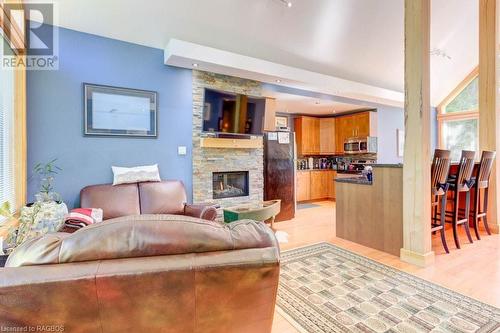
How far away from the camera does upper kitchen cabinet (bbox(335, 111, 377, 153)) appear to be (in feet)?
22.0

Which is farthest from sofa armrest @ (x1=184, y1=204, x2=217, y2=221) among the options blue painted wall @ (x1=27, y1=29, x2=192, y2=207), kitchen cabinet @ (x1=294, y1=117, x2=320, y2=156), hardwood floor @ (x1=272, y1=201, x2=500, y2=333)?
kitchen cabinet @ (x1=294, y1=117, x2=320, y2=156)

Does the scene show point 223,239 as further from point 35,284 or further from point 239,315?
point 35,284

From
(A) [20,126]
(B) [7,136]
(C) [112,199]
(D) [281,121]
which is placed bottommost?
(C) [112,199]

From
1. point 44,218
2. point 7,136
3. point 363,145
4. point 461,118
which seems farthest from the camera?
point 461,118

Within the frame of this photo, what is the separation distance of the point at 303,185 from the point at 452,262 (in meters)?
4.20

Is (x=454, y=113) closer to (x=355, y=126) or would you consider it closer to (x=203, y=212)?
(x=355, y=126)

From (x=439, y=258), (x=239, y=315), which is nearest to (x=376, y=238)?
(x=439, y=258)

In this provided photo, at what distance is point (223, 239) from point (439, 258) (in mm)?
3060

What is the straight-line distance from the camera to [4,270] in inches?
29.3

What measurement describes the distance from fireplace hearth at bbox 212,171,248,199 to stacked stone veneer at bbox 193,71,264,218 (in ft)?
0.29

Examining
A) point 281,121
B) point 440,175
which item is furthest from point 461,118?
point 440,175

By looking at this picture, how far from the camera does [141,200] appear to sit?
3340mm

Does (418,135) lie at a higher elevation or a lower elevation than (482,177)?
higher

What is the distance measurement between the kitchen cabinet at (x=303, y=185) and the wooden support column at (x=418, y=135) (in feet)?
13.1
